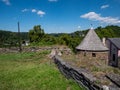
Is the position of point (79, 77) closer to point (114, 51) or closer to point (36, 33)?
point (114, 51)

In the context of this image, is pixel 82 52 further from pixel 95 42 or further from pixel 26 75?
pixel 26 75

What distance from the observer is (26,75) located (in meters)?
9.15

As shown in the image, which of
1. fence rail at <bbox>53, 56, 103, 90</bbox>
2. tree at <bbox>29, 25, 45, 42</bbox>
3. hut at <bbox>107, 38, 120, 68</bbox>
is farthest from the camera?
tree at <bbox>29, 25, 45, 42</bbox>

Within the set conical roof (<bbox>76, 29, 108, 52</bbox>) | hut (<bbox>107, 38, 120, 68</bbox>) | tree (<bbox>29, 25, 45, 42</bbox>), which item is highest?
tree (<bbox>29, 25, 45, 42</bbox>)

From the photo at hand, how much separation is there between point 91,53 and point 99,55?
844 millimetres

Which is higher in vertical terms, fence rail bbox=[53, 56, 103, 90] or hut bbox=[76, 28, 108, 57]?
hut bbox=[76, 28, 108, 57]

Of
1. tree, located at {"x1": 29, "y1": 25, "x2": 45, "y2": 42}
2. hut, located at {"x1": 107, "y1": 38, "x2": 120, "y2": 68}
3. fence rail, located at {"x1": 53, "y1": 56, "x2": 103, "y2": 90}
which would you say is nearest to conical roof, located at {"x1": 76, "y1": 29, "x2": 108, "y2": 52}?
fence rail, located at {"x1": 53, "y1": 56, "x2": 103, "y2": 90}

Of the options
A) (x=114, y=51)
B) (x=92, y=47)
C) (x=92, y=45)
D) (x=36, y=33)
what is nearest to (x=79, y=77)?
(x=92, y=47)

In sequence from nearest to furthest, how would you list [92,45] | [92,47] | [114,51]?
[92,47] < [92,45] < [114,51]

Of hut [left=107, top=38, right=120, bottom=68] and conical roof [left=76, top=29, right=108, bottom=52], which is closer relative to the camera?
conical roof [left=76, top=29, right=108, bottom=52]

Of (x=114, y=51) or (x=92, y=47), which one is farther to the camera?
(x=114, y=51)

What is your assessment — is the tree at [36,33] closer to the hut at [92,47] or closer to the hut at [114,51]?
the hut at [114,51]

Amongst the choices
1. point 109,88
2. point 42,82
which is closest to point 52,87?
point 42,82

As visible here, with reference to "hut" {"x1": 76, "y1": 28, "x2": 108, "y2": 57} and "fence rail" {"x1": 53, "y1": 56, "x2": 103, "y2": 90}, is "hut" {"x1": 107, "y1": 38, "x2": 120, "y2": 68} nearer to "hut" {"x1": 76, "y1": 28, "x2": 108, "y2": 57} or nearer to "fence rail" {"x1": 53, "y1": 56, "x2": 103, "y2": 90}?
"hut" {"x1": 76, "y1": 28, "x2": 108, "y2": 57}
